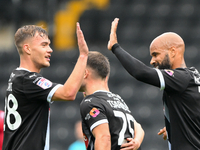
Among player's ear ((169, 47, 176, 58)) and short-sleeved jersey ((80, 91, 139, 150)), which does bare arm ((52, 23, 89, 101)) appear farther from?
player's ear ((169, 47, 176, 58))

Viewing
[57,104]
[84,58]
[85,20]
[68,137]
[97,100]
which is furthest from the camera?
[85,20]

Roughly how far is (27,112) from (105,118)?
72 centimetres

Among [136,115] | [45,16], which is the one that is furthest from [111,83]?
[45,16]

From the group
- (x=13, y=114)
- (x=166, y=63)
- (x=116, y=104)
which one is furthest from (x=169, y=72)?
(x=13, y=114)

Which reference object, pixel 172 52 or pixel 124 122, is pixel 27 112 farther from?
pixel 172 52

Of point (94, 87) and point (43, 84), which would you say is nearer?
point (43, 84)

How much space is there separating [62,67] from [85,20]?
4.88 ft

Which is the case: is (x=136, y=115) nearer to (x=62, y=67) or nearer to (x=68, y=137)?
(x=68, y=137)

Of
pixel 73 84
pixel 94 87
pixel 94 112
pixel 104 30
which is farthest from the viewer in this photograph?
pixel 104 30

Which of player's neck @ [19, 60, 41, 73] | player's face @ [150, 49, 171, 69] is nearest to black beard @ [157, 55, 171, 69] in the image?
player's face @ [150, 49, 171, 69]

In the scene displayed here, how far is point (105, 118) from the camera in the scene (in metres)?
2.89

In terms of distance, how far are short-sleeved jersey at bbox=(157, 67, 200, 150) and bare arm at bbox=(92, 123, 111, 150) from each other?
699 mm

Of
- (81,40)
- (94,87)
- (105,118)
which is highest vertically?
(81,40)

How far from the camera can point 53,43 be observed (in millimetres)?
8281
